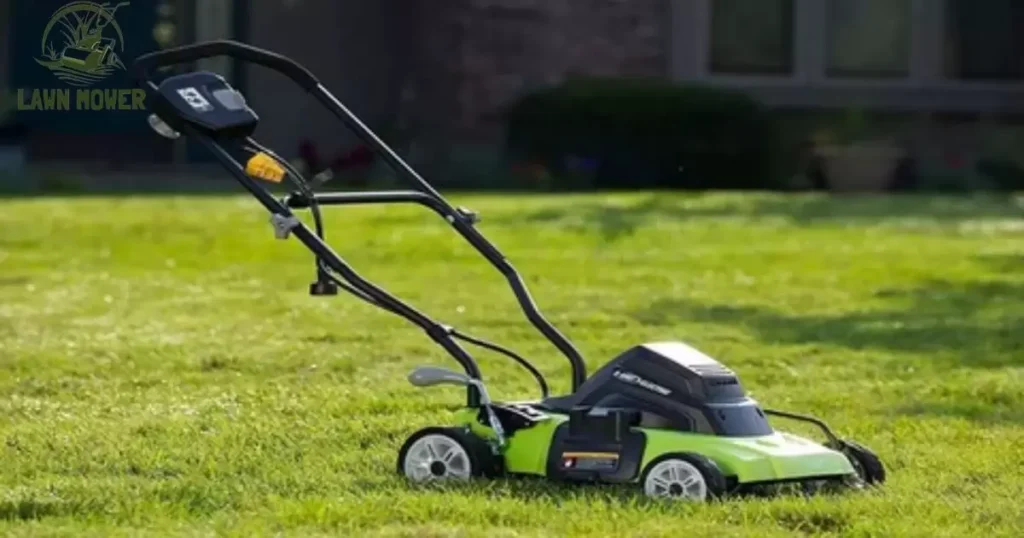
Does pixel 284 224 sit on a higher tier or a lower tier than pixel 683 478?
higher

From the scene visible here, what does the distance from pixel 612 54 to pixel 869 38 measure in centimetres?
267

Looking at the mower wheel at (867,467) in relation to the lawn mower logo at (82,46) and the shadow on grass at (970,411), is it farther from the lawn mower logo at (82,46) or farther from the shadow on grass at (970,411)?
the lawn mower logo at (82,46)

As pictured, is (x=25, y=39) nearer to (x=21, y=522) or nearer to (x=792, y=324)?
(x=792, y=324)

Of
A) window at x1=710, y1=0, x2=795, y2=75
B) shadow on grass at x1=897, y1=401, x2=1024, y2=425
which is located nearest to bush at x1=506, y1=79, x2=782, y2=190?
window at x1=710, y1=0, x2=795, y2=75

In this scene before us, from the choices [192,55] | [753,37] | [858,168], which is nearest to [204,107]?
[192,55]

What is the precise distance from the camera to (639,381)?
231 inches

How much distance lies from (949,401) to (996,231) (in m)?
6.84

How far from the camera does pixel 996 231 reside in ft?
47.0

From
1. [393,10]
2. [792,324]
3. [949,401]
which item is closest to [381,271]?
[792,324]

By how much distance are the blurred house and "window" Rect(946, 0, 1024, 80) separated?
14 mm

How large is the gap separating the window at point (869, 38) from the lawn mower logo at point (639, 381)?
1538cm

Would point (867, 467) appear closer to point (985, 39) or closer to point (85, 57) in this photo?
point (85, 57)

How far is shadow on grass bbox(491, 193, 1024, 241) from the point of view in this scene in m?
14.3

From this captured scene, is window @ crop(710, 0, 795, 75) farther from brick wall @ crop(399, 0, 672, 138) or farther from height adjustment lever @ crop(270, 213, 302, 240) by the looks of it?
height adjustment lever @ crop(270, 213, 302, 240)
